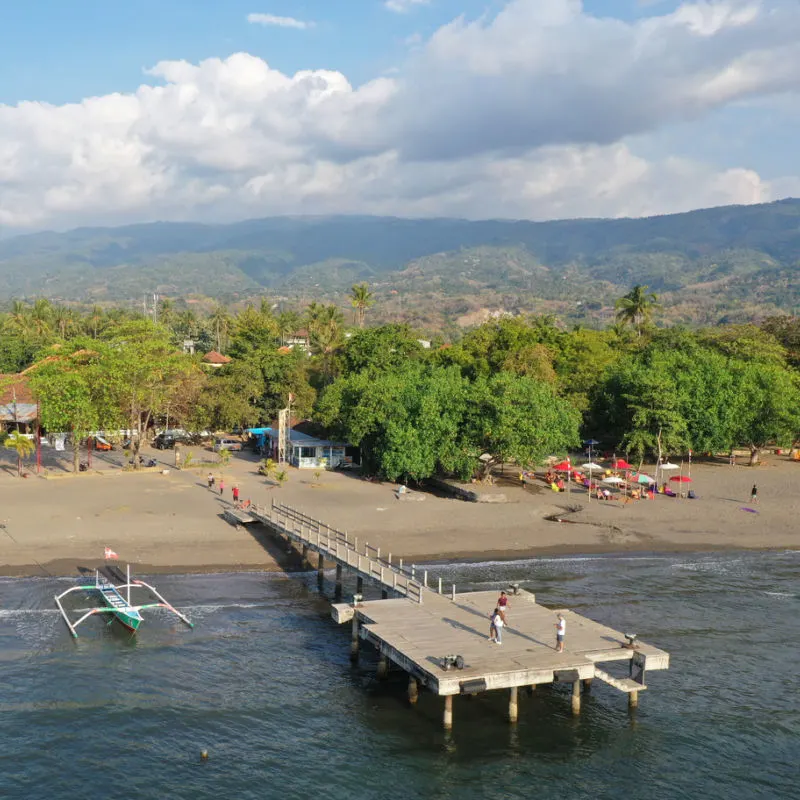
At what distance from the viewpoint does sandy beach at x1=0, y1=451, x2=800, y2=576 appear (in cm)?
3919

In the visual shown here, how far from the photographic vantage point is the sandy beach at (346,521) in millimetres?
39188

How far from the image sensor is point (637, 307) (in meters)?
107

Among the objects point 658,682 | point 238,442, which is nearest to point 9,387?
point 238,442

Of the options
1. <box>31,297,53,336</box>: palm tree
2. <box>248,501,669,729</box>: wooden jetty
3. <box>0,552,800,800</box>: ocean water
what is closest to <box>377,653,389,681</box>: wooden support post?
<box>248,501,669,729</box>: wooden jetty

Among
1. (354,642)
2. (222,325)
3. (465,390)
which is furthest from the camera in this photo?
(222,325)

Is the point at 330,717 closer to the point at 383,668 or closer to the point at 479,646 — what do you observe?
the point at 383,668

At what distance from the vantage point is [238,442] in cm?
7469

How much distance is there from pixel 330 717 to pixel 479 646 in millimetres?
5160

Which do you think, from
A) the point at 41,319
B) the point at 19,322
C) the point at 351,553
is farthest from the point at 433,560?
the point at 19,322

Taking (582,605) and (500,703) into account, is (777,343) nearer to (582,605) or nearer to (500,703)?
(582,605)

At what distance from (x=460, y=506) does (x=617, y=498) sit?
38.0ft

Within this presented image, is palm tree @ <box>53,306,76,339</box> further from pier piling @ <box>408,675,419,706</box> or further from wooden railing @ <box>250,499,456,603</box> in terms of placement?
pier piling @ <box>408,675,419,706</box>

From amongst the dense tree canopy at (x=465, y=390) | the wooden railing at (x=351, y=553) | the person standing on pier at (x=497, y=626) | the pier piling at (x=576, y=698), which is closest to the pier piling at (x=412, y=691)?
the person standing on pier at (x=497, y=626)

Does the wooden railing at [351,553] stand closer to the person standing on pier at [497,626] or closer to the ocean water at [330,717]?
the ocean water at [330,717]
